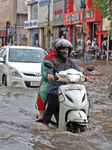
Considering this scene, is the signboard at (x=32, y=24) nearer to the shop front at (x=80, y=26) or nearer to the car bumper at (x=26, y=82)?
the shop front at (x=80, y=26)

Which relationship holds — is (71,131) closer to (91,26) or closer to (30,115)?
(30,115)

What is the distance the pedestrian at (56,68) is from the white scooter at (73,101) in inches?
9.3

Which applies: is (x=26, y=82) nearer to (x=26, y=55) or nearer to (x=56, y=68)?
(x=26, y=55)

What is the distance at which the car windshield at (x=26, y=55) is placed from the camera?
12.5 metres

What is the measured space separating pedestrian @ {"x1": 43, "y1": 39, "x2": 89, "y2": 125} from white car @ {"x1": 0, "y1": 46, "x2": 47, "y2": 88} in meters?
5.66

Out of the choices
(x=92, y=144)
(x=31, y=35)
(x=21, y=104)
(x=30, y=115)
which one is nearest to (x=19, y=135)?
(x=92, y=144)

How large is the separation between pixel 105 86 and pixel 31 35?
55.3 meters

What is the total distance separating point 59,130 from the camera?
5648mm

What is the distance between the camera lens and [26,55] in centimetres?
1268

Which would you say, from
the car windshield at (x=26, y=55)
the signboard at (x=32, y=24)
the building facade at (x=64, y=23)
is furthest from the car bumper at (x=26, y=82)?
the signboard at (x=32, y=24)

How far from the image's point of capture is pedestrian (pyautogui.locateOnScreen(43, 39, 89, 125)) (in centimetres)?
573

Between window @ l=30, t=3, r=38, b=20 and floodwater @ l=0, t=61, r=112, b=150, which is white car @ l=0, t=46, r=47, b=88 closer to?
floodwater @ l=0, t=61, r=112, b=150

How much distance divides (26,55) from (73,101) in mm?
7515

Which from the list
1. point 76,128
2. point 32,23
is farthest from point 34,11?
point 76,128
